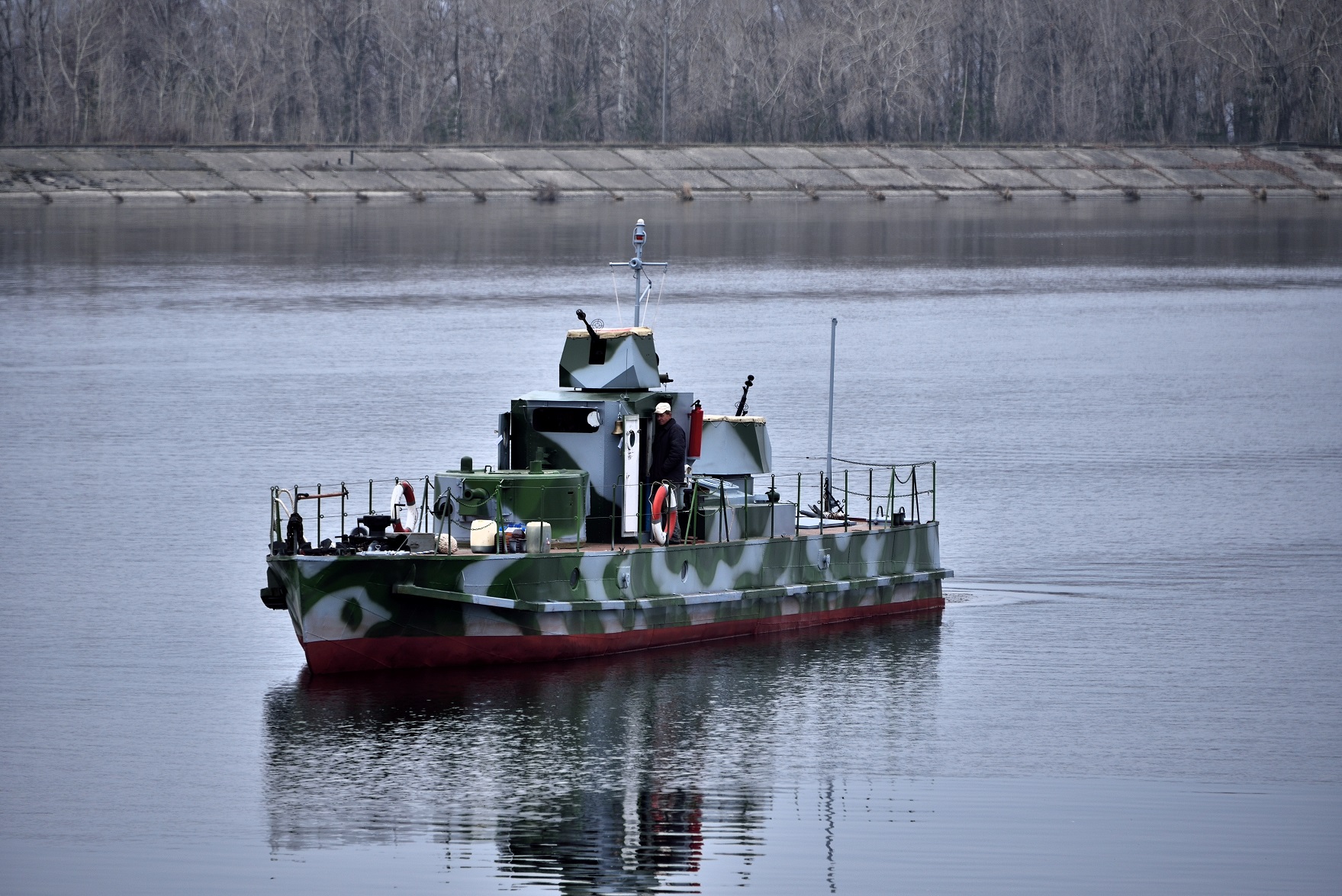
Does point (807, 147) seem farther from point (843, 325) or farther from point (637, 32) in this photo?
point (843, 325)

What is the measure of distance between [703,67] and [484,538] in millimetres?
138049

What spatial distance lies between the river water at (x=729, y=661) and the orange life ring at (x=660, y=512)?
62.9 inches

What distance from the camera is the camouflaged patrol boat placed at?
26.0 metres

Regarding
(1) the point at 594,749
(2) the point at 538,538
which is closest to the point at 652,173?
(2) the point at 538,538

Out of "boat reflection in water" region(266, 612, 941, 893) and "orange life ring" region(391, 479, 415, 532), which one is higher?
"orange life ring" region(391, 479, 415, 532)

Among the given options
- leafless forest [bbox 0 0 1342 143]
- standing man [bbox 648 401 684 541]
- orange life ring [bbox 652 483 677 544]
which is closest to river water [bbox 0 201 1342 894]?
orange life ring [bbox 652 483 677 544]

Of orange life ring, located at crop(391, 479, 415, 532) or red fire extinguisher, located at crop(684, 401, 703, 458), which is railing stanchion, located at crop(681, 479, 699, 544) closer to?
red fire extinguisher, located at crop(684, 401, 703, 458)

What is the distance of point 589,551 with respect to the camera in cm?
2678

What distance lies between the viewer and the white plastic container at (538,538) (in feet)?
86.4

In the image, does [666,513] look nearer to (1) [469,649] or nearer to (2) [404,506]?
(1) [469,649]

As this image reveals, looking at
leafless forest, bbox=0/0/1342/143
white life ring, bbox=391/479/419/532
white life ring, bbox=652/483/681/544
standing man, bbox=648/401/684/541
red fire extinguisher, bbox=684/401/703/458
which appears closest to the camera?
white life ring, bbox=391/479/419/532

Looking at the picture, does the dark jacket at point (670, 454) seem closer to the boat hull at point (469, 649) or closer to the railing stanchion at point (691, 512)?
the railing stanchion at point (691, 512)

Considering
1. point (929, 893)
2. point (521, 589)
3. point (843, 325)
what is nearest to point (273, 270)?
point (843, 325)

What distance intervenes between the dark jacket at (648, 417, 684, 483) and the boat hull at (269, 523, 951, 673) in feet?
3.35
